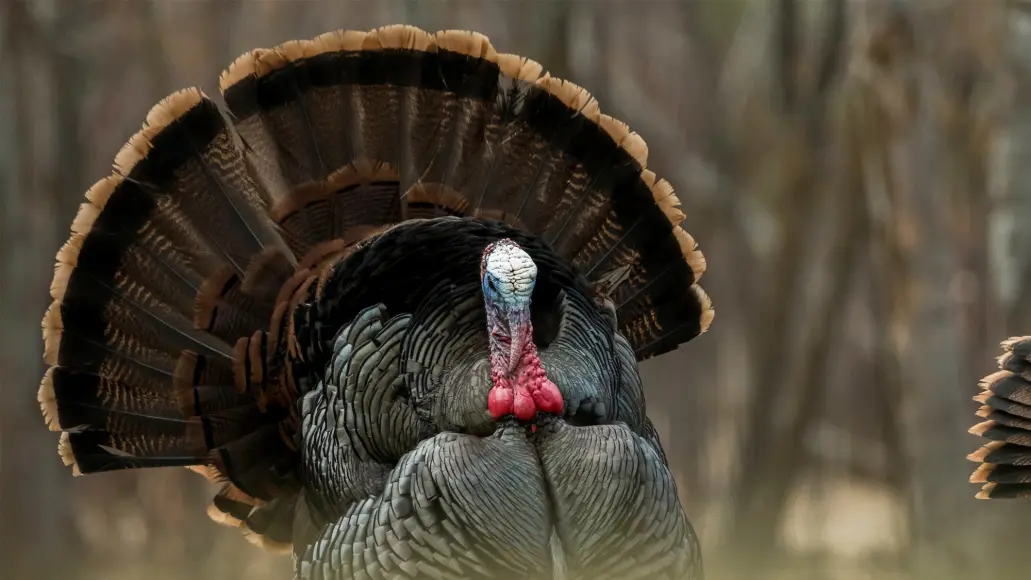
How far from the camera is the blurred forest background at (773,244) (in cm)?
402

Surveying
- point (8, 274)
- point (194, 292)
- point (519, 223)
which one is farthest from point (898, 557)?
point (8, 274)

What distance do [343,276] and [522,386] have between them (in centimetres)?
67

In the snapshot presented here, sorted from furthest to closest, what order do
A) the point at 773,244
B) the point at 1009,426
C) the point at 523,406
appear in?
the point at 773,244 → the point at 1009,426 → the point at 523,406

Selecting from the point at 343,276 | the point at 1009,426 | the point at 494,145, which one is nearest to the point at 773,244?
the point at 1009,426

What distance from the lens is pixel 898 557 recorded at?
14.1 feet

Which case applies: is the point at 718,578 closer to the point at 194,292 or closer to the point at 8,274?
the point at 194,292

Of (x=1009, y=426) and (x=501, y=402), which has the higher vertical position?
(x=1009, y=426)

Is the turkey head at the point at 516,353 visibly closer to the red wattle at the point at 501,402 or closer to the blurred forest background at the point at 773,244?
the red wattle at the point at 501,402

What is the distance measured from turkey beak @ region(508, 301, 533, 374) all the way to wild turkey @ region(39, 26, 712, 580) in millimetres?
54

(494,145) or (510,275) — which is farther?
(494,145)

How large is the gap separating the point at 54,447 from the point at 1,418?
0.68 feet

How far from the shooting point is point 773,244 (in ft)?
14.1

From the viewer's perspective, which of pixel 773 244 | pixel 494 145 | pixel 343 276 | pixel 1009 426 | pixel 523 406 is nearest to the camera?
pixel 523 406

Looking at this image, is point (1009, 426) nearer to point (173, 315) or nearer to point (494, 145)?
point (494, 145)
